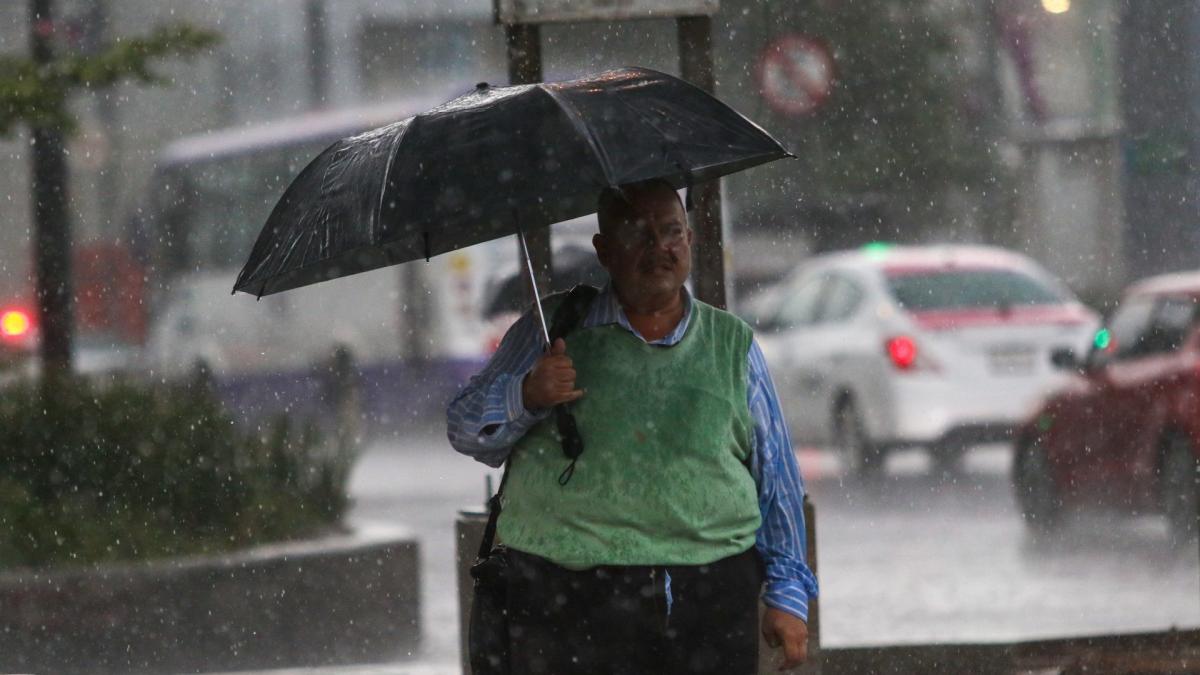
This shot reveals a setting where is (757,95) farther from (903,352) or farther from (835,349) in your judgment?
(903,352)

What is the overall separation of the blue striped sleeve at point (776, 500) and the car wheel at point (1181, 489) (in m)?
7.05

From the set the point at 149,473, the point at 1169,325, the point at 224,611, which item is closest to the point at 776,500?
the point at 224,611

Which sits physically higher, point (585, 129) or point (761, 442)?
point (585, 129)

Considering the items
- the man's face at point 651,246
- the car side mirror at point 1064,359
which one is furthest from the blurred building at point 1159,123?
the man's face at point 651,246

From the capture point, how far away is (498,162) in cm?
338

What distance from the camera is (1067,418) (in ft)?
36.3

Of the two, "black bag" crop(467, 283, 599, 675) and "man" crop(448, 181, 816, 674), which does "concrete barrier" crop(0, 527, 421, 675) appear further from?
"man" crop(448, 181, 816, 674)

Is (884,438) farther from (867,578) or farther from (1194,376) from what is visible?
(1194,376)

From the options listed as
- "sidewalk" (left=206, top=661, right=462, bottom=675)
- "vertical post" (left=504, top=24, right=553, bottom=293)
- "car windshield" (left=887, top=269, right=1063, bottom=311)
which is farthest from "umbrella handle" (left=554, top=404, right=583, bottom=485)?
"car windshield" (left=887, top=269, right=1063, bottom=311)

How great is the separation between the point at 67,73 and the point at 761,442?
828 centimetres

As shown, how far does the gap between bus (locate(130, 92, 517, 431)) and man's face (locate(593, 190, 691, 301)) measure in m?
15.3

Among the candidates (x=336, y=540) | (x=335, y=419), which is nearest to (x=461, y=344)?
(x=335, y=419)

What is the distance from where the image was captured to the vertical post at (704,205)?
17.2 feet

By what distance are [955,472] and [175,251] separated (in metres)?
10.2
